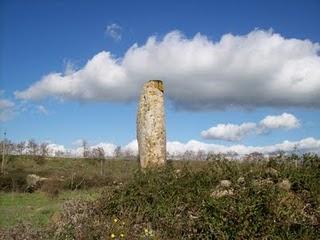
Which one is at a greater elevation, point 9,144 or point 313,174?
point 9,144

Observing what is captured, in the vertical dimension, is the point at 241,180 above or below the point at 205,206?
above

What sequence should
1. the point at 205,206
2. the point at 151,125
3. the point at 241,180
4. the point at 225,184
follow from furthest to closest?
1. the point at 151,125
2. the point at 241,180
3. the point at 225,184
4. the point at 205,206

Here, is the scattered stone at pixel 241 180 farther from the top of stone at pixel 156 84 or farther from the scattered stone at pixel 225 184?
the top of stone at pixel 156 84

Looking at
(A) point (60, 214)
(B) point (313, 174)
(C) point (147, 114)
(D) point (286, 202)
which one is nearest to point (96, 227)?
(A) point (60, 214)

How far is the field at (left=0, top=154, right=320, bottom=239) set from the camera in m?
10.6

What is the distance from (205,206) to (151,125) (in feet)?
20.2

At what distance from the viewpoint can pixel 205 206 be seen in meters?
11.4

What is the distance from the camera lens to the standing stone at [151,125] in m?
17.0

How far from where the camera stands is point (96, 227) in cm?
1136

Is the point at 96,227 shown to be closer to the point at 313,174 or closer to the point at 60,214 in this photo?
the point at 60,214

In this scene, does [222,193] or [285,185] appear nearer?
[222,193]

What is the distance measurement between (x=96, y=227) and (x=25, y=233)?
186cm

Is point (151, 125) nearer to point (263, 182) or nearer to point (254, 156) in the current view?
point (254, 156)

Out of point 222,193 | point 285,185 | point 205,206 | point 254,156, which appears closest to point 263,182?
point 285,185
